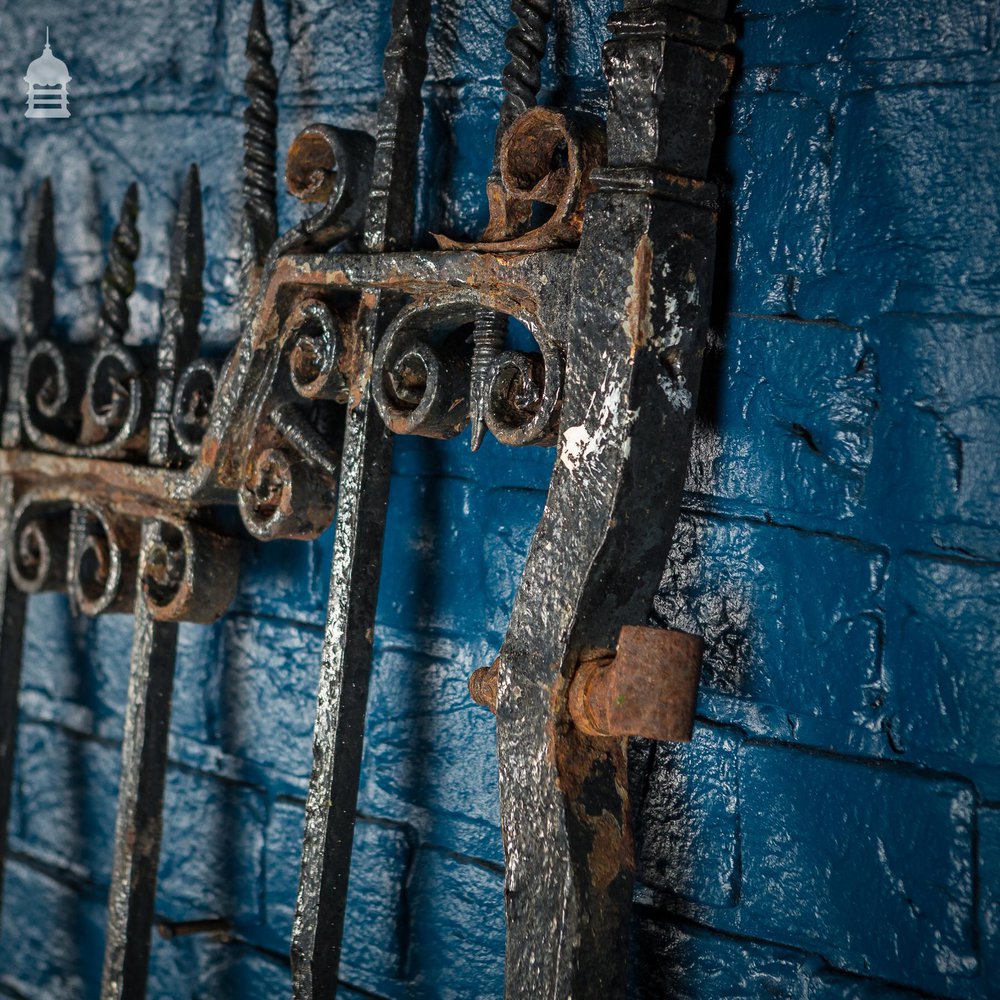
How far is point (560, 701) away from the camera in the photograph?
109 centimetres

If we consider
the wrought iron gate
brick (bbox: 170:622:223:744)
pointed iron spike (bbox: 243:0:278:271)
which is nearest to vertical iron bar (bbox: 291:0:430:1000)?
the wrought iron gate

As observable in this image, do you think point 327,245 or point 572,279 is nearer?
point 572,279

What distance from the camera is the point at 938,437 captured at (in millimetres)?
1056

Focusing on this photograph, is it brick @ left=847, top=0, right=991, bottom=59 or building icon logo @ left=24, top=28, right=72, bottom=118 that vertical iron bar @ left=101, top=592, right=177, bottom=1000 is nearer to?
building icon logo @ left=24, top=28, right=72, bottom=118

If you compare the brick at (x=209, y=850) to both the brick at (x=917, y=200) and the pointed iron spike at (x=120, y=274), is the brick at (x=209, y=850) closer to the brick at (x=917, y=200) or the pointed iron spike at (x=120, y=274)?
the pointed iron spike at (x=120, y=274)

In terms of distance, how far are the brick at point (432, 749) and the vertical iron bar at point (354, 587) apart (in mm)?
126

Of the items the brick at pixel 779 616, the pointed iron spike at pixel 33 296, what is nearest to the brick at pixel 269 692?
the pointed iron spike at pixel 33 296

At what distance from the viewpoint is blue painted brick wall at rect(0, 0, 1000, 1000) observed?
1046 mm

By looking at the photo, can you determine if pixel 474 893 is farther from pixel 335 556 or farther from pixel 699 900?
pixel 335 556

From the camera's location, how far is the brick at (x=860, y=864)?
3.44 feet

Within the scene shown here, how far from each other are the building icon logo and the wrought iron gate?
0.53ft

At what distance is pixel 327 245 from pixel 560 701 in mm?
586

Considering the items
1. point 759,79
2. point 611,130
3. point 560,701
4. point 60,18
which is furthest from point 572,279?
point 60,18

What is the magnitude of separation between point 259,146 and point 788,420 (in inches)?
27.8
